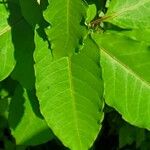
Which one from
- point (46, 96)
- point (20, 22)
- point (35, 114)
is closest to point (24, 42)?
point (20, 22)

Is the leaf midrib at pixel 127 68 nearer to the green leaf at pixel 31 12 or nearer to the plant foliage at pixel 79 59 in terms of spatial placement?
the plant foliage at pixel 79 59

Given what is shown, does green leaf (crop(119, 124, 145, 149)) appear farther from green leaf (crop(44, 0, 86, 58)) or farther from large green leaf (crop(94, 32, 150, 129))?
green leaf (crop(44, 0, 86, 58))

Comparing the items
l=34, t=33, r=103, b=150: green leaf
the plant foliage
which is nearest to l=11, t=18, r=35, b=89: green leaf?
A: the plant foliage

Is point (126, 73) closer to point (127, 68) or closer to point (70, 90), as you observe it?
point (127, 68)

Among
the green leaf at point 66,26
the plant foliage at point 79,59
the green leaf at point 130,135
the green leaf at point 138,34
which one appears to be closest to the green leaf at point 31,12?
the plant foliage at point 79,59

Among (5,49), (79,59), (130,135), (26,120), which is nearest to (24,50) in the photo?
(5,49)

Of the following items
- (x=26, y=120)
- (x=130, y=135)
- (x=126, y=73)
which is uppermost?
(x=126, y=73)

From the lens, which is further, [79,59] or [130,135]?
[130,135]
